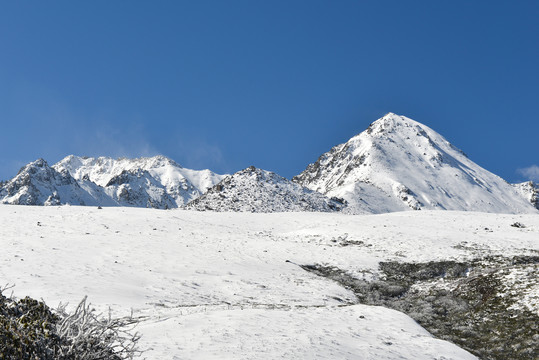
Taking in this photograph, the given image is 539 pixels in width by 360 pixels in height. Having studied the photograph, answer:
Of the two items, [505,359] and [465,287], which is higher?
[465,287]

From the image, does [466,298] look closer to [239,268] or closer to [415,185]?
[239,268]

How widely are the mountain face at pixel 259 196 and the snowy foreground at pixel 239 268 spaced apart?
3611 centimetres

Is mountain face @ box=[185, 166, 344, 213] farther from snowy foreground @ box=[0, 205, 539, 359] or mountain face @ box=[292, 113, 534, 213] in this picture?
snowy foreground @ box=[0, 205, 539, 359]

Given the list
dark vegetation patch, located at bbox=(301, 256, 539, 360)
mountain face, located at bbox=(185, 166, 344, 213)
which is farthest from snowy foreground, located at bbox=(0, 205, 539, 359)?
mountain face, located at bbox=(185, 166, 344, 213)

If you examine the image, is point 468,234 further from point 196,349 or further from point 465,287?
point 196,349

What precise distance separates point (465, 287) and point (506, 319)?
4.86 metres

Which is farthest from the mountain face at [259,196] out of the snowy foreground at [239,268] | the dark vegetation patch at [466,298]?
the dark vegetation patch at [466,298]

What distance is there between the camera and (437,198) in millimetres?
160375

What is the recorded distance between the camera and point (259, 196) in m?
91.2

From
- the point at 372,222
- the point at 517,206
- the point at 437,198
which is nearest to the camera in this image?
the point at 372,222

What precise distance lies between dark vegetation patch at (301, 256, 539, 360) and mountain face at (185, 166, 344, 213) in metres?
56.4

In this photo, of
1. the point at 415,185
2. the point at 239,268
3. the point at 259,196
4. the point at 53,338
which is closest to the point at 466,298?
the point at 239,268

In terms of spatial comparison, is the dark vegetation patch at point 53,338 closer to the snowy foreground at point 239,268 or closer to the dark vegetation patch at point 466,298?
the snowy foreground at point 239,268

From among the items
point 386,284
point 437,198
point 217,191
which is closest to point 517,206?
point 437,198
